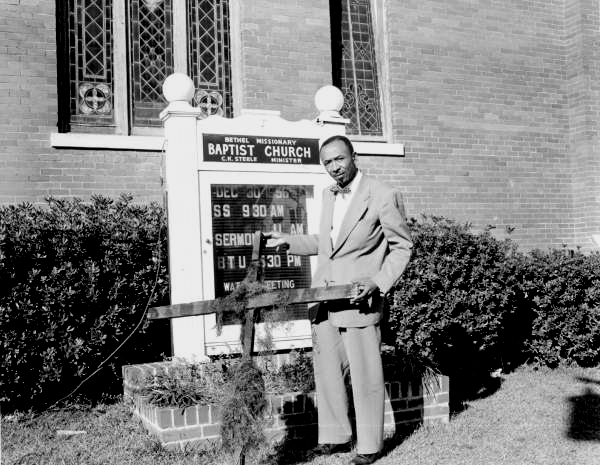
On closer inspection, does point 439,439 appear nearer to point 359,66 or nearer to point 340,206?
point 340,206

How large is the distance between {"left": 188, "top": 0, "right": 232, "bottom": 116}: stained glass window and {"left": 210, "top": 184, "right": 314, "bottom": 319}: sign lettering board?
9.69 ft

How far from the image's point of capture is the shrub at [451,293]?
7.03m

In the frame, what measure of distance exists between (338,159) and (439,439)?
2.41m

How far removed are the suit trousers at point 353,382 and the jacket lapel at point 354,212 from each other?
1.91 feet

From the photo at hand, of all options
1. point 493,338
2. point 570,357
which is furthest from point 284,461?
point 570,357

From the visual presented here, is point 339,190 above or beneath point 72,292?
above

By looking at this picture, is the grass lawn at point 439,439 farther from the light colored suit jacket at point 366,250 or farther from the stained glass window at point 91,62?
the stained glass window at point 91,62

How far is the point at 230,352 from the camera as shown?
252 inches

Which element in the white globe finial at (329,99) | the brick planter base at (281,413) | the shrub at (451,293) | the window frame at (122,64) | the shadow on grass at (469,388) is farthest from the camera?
the window frame at (122,64)

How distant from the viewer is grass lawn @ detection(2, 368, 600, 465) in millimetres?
5023

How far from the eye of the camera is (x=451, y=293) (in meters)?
7.09

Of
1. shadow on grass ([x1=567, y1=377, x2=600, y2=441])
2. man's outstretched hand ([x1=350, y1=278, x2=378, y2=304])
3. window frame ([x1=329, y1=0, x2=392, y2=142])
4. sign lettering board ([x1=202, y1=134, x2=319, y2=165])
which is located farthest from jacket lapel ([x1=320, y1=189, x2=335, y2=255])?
window frame ([x1=329, y1=0, x2=392, y2=142])

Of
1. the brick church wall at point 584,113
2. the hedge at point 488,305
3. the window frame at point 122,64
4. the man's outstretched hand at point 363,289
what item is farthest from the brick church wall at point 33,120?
the brick church wall at point 584,113

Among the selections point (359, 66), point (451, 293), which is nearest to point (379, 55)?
point (359, 66)
